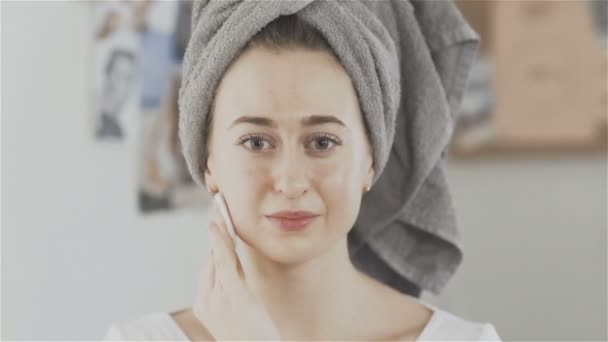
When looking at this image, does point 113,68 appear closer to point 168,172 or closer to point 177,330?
point 168,172

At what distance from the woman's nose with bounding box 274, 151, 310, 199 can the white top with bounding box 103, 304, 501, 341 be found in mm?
288

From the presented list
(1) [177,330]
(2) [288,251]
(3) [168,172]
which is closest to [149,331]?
(1) [177,330]

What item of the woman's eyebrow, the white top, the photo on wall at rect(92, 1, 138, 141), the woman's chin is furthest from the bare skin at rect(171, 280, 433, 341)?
the photo on wall at rect(92, 1, 138, 141)

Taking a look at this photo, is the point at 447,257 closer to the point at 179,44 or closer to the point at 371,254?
the point at 371,254

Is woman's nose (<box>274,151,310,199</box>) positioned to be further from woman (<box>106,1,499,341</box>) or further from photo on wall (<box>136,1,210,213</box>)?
photo on wall (<box>136,1,210,213</box>)

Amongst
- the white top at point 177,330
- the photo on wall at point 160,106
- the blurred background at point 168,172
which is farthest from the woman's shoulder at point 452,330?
the photo on wall at point 160,106

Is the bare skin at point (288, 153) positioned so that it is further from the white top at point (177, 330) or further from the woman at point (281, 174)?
the white top at point (177, 330)

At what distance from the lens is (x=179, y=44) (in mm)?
1454

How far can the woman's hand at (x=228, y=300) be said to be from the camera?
0.83 meters

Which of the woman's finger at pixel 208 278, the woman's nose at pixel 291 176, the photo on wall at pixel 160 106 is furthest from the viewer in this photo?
the photo on wall at pixel 160 106

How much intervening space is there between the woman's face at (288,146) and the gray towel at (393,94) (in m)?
0.03

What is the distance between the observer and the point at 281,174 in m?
0.79

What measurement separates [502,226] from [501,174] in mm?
127

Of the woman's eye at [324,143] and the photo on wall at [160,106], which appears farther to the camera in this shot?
the photo on wall at [160,106]
